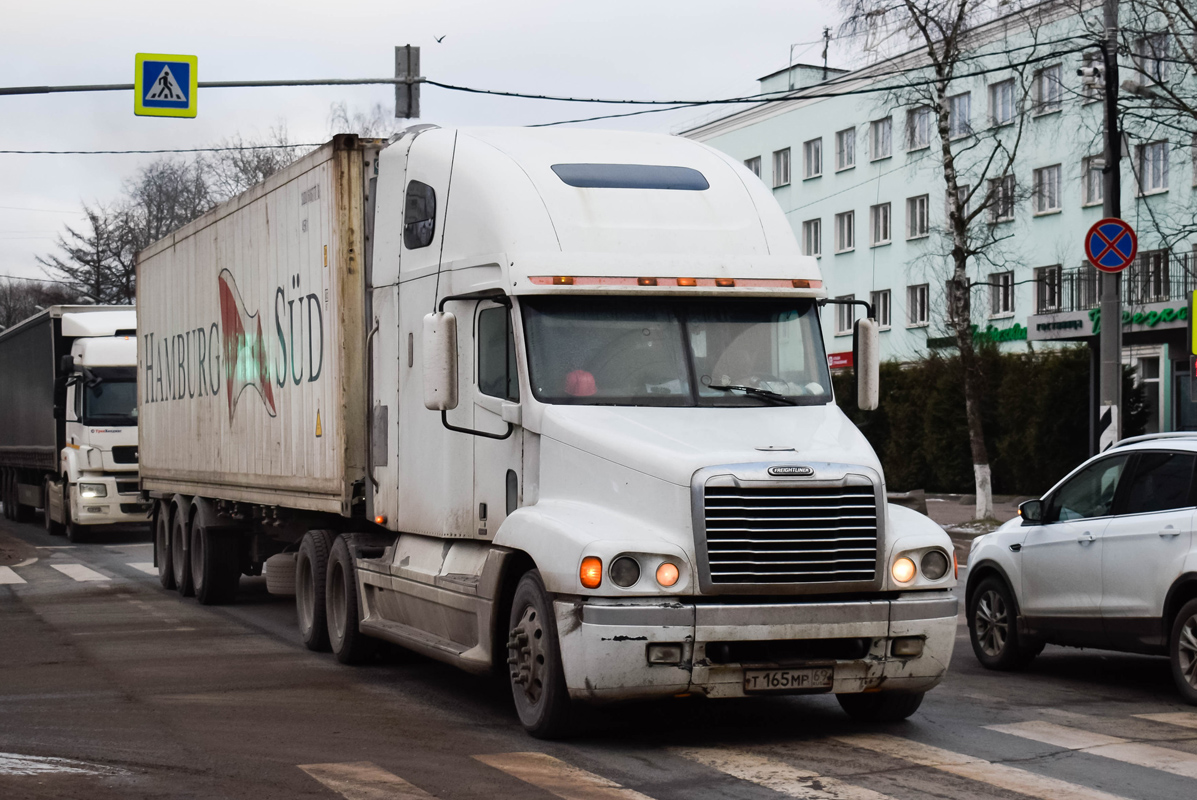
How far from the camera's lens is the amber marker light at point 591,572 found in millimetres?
8055

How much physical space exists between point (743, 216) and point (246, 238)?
19.9 ft

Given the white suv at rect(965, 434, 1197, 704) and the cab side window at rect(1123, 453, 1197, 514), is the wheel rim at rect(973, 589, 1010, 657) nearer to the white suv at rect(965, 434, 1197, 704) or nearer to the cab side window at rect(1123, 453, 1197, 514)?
the white suv at rect(965, 434, 1197, 704)

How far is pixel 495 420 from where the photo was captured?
31.0ft

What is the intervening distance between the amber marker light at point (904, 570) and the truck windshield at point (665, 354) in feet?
3.90

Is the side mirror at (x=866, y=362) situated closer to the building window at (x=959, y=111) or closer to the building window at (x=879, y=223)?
the building window at (x=959, y=111)

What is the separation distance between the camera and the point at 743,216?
9.73m

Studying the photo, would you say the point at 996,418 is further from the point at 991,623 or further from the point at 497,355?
the point at 497,355

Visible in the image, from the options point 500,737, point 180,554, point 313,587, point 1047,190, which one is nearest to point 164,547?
point 180,554

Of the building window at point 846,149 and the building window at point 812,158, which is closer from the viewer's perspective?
the building window at point 846,149

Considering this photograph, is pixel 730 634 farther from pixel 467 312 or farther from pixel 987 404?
pixel 987 404

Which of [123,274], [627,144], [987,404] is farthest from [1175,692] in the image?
[123,274]

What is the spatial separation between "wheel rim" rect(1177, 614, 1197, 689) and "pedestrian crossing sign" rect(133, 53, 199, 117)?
13510 millimetres

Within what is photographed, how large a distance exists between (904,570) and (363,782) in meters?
2.95

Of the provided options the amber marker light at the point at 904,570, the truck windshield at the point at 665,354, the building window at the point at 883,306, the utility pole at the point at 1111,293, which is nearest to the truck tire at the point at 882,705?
the amber marker light at the point at 904,570
